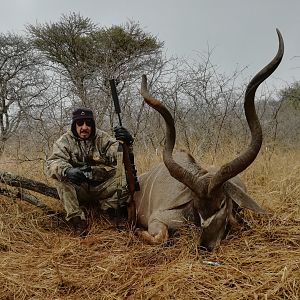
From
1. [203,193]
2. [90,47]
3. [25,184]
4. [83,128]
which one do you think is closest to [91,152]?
[83,128]

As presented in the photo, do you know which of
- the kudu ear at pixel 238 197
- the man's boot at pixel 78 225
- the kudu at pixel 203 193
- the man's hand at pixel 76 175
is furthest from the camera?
the man's boot at pixel 78 225

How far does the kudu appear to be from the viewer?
273cm

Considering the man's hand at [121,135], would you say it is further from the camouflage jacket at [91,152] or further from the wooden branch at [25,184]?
the wooden branch at [25,184]

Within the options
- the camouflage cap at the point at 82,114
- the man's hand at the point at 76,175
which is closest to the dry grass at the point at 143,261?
the man's hand at the point at 76,175

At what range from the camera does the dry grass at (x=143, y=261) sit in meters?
2.28

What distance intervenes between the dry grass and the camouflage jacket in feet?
1.33

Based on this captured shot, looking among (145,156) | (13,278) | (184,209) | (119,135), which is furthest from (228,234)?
(145,156)

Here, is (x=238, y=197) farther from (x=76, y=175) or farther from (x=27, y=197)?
(x=27, y=197)

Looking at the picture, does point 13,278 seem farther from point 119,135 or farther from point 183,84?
point 183,84

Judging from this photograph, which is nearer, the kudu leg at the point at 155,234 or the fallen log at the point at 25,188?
the kudu leg at the point at 155,234

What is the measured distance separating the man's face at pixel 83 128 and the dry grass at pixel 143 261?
67 centimetres

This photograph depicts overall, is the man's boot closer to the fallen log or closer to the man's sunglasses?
the fallen log

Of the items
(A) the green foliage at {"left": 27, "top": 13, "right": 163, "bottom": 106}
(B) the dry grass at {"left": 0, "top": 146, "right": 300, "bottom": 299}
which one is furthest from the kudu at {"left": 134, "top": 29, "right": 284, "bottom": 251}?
(A) the green foliage at {"left": 27, "top": 13, "right": 163, "bottom": 106}

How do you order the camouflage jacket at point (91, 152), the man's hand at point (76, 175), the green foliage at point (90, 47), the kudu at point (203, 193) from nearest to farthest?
the kudu at point (203, 193) < the man's hand at point (76, 175) < the camouflage jacket at point (91, 152) < the green foliage at point (90, 47)
